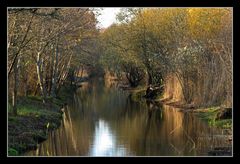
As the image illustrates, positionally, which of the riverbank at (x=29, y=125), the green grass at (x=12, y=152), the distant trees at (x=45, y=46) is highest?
the distant trees at (x=45, y=46)

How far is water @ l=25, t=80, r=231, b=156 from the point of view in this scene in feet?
65.2

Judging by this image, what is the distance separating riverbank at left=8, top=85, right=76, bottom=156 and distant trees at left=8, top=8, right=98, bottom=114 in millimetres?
1064

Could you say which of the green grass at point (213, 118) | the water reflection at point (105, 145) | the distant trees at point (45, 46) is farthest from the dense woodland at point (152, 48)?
the water reflection at point (105, 145)

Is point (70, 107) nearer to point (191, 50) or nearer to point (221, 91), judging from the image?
point (191, 50)

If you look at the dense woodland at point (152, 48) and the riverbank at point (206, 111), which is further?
the dense woodland at point (152, 48)

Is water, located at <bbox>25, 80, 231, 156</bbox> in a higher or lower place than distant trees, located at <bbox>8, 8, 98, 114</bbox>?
lower

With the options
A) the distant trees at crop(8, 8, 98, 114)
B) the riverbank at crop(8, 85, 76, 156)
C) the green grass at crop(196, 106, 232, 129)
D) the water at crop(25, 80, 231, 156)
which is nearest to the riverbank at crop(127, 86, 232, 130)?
the green grass at crop(196, 106, 232, 129)

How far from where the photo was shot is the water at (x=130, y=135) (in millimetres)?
19875

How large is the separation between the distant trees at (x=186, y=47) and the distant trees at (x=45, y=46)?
4.68 m

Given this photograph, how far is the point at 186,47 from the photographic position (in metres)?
35.6

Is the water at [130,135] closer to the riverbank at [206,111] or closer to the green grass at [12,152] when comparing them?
the riverbank at [206,111]

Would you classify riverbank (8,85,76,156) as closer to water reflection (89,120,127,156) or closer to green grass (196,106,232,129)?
water reflection (89,120,127,156)
